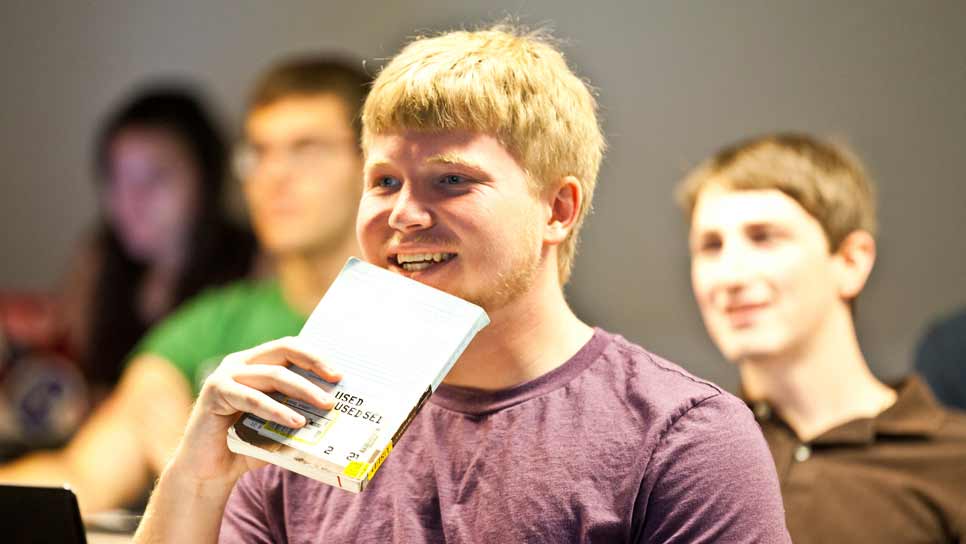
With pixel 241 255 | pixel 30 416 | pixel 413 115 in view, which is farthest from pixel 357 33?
pixel 413 115

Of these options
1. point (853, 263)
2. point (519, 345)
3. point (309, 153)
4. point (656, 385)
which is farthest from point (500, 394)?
point (309, 153)

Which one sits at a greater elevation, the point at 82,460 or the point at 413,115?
the point at 413,115

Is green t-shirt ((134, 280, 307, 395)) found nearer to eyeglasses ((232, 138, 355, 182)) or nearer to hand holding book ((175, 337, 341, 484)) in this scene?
eyeglasses ((232, 138, 355, 182))

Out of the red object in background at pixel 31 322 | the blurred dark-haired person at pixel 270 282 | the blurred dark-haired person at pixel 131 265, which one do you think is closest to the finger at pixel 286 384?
the blurred dark-haired person at pixel 270 282

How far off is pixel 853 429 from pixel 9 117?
3576mm

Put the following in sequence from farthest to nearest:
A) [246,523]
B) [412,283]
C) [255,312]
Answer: [255,312] → [246,523] → [412,283]

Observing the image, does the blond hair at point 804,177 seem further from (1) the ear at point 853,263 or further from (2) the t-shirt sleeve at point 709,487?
(2) the t-shirt sleeve at point 709,487

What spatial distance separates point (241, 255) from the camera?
3693 millimetres

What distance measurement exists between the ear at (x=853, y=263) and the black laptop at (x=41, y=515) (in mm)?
1209

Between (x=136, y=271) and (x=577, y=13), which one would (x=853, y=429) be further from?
(x=136, y=271)

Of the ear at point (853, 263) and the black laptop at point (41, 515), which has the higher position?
the ear at point (853, 263)

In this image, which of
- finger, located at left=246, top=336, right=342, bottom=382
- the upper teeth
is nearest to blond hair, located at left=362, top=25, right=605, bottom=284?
the upper teeth

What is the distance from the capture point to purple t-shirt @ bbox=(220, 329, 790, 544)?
1.32 metres

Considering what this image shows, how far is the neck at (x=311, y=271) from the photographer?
287 centimetres
